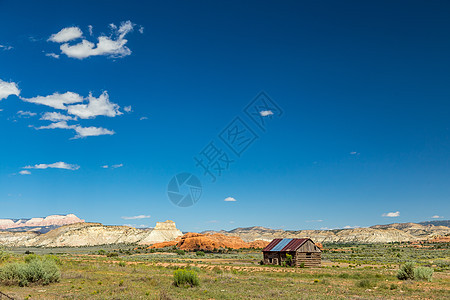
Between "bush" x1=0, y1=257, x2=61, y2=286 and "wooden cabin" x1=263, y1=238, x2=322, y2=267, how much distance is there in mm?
24452

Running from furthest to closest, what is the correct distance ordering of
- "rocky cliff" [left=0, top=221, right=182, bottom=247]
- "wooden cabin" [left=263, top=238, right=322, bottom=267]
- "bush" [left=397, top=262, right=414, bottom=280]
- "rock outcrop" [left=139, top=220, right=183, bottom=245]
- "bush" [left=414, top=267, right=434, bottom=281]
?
"rock outcrop" [left=139, top=220, right=183, bottom=245] → "rocky cliff" [left=0, top=221, right=182, bottom=247] → "wooden cabin" [left=263, top=238, right=322, bottom=267] → "bush" [left=397, top=262, right=414, bottom=280] → "bush" [left=414, top=267, right=434, bottom=281]

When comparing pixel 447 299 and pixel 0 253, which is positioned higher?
pixel 0 253

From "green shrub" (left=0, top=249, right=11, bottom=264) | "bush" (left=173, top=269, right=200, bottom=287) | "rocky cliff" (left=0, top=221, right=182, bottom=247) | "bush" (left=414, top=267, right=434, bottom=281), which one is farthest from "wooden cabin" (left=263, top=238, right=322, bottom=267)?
"rocky cliff" (left=0, top=221, right=182, bottom=247)

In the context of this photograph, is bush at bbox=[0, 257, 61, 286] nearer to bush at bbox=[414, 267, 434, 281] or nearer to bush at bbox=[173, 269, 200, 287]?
bush at bbox=[173, 269, 200, 287]

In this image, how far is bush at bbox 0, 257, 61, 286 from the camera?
67.8 ft

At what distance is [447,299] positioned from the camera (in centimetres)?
1728

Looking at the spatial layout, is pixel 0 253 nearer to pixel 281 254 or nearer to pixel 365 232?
pixel 281 254

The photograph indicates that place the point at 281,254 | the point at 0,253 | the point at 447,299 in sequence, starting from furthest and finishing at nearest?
1. the point at 281,254
2. the point at 0,253
3. the point at 447,299

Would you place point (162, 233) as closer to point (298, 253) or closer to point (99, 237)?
point (99, 237)

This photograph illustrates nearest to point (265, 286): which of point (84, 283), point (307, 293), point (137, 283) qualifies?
point (307, 293)

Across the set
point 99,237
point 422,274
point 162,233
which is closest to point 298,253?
point 422,274

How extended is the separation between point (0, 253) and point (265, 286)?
21.5m

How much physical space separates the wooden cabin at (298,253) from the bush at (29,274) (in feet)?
80.2

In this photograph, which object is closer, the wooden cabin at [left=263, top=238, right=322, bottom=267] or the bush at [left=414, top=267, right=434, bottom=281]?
the bush at [left=414, top=267, right=434, bottom=281]
